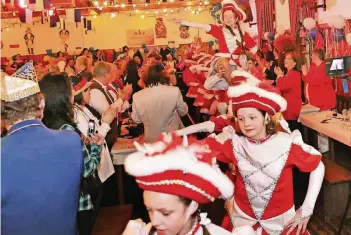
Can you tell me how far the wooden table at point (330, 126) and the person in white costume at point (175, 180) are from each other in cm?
286

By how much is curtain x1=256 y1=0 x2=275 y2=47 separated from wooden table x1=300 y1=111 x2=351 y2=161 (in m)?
5.38

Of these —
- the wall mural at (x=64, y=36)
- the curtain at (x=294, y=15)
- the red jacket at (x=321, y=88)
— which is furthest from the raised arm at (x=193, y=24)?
the wall mural at (x=64, y=36)

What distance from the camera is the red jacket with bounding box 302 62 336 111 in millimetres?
6176

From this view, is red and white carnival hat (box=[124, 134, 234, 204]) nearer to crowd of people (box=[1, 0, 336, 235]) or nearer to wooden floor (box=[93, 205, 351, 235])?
crowd of people (box=[1, 0, 336, 235])

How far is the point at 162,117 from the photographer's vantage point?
15.2 ft

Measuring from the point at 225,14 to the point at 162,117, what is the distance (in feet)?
5.92

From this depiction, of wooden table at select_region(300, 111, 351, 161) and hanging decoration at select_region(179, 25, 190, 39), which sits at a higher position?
hanging decoration at select_region(179, 25, 190, 39)

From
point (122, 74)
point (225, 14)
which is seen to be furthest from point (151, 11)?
point (225, 14)

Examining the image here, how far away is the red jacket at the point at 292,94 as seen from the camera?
5.84 m

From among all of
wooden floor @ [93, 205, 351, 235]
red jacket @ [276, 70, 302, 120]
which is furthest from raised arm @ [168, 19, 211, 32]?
wooden floor @ [93, 205, 351, 235]

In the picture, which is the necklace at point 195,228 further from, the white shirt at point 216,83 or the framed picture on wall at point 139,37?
the framed picture on wall at point 139,37

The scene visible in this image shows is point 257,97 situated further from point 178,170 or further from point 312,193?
point 178,170

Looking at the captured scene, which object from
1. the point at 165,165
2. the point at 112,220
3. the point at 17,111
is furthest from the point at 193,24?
the point at 165,165

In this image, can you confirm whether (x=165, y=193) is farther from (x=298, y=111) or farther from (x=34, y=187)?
(x=298, y=111)
